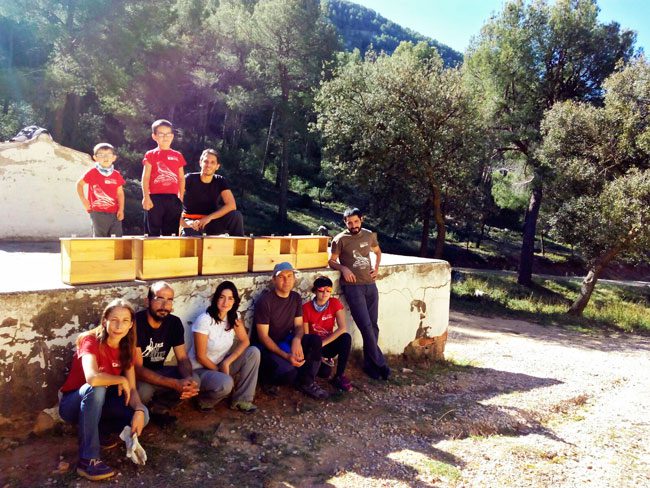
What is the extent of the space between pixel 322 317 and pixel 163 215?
1.80 metres

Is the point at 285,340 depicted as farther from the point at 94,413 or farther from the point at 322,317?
the point at 94,413

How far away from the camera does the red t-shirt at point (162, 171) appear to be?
4.84 meters

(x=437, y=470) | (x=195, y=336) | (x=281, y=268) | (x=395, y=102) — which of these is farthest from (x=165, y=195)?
(x=395, y=102)

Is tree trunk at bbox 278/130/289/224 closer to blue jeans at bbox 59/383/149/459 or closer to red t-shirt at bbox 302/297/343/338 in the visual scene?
red t-shirt at bbox 302/297/343/338

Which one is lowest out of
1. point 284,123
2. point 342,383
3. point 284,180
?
point 342,383

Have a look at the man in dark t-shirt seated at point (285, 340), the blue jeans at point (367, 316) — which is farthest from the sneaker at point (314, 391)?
the blue jeans at point (367, 316)

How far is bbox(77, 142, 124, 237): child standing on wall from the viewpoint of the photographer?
493 centimetres

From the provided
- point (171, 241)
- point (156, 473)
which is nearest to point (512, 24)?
point (171, 241)

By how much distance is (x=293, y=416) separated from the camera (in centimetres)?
430

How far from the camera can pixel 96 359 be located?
321 centimetres

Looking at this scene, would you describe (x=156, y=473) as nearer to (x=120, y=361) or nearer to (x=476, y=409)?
(x=120, y=361)

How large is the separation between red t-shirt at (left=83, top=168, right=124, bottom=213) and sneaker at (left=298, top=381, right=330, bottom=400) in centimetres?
254

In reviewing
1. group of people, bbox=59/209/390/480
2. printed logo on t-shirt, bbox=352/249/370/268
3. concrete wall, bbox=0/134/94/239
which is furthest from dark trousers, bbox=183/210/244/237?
concrete wall, bbox=0/134/94/239

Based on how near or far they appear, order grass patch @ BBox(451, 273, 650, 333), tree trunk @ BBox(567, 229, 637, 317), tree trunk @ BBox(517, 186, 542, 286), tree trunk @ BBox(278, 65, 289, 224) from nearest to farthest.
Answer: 1. tree trunk @ BBox(567, 229, 637, 317)
2. grass patch @ BBox(451, 273, 650, 333)
3. tree trunk @ BBox(517, 186, 542, 286)
4. tree trunk @ BBox(278, 65, 289, 224)
